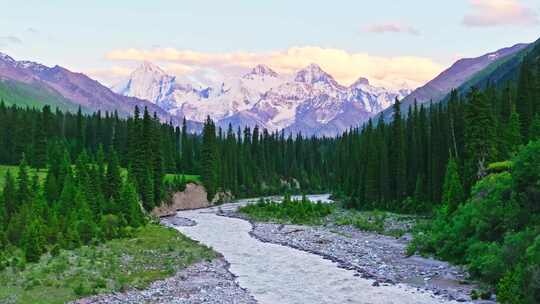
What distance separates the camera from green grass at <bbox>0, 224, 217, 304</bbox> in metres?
32.4

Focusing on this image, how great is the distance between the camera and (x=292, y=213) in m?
85.4

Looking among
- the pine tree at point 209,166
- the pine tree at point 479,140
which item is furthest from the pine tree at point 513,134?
the pine tree at point 209,166

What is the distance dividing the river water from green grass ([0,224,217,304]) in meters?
4.30

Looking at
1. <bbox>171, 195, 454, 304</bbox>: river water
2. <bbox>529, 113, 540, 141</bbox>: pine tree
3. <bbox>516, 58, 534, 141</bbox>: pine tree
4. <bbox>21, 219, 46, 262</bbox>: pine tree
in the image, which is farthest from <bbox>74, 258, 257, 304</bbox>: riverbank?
<bbox>516, 58, 534, 141</bbox>: pine tree

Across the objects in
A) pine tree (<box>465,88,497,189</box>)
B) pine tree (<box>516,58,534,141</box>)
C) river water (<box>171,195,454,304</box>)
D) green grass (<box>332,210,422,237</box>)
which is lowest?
green grass (<box>332,210,422,237</box>)

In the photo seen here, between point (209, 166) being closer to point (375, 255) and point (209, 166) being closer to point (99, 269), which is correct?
point (375, 255)

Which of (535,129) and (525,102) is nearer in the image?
(535,129)

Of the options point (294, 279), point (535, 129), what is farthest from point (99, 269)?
point (535, 129)

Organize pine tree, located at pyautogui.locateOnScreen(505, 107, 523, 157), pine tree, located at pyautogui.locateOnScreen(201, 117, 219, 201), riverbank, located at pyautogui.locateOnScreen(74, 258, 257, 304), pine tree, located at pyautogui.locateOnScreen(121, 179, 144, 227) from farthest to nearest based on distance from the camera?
pine tree, located at pyautogui.locateOnScreen(201, 117, 219, 201) < pine tree, located at pyautogui.locateOnScreen(505, 107, 523, 157) < pine tree, located at pyautogui.locateOnScreen(121, 179, 144, 227) < riverbank, located at pyautogui.locateOnScreen(74, 258, 257, 304)

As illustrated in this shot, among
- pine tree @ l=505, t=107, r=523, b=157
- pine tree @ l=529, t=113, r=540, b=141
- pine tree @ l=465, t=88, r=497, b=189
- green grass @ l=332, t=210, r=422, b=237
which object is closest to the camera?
pine tree @ l=465, t=88, r=497, b=189

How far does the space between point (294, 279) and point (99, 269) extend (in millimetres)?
13646

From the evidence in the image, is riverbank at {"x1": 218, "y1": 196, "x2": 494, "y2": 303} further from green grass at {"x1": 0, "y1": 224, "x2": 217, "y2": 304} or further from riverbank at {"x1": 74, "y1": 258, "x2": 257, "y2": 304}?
green grass at {"x1": 0, "y1": 224, "x2": 217, "y2": 304}

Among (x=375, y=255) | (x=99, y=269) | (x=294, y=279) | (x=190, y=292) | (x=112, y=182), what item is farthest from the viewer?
Result: (x=112, y=182)

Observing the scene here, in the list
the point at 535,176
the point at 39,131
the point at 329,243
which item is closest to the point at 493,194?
the point at 535,176
